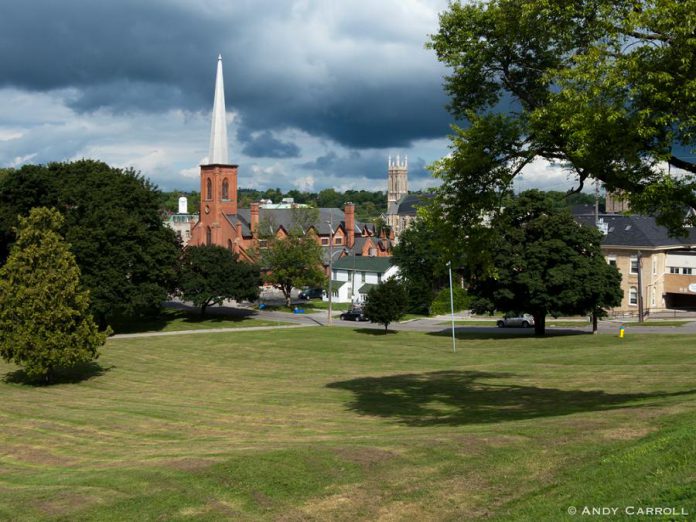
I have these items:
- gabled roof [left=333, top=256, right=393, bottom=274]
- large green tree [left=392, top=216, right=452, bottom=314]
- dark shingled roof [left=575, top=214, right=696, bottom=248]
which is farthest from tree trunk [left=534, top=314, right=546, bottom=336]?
gabled roof [left=333, top=256, right=393, bottom=274]

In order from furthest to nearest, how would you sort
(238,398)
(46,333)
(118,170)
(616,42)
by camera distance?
(118,170) → (46,333) → (238,398) → (616,42)

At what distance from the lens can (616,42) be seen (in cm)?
1791

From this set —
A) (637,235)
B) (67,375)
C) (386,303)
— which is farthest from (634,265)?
(67,375)

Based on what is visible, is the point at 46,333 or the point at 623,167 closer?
the point at 623,167

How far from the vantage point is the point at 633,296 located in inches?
3071

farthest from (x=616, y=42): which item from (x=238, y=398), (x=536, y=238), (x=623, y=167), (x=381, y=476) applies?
(x=536, y=238)

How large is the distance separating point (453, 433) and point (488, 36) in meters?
11.4

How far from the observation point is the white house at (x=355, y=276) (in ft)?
329

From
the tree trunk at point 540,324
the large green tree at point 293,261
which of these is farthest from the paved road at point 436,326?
the large green tree at point 293,261

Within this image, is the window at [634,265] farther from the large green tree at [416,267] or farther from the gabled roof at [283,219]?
the gabled roof at [283,219]

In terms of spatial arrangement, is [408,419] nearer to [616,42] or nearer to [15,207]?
[616,42]

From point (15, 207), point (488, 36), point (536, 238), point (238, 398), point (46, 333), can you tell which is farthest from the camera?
point (15, 207)

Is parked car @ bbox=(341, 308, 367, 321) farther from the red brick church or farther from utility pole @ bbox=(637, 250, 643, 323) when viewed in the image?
utility pole @ bbox=(637, 250, 643, 323)

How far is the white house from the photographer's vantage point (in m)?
100
